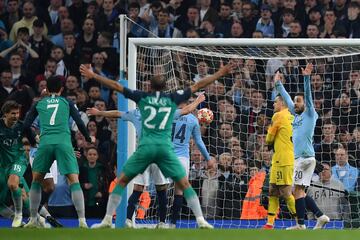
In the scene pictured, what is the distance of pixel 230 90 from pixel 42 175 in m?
5.91

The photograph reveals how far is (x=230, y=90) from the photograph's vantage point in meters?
20.1

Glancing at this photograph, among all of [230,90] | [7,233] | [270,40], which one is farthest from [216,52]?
[7,233]

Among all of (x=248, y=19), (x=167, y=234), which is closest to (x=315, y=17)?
(x=248, y=19)

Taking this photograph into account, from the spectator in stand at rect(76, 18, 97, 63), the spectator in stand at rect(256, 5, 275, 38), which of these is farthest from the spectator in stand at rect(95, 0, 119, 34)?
the spectator in stand at rect(256, 5, 275, 38)

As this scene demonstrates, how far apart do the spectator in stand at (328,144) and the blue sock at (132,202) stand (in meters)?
3.86

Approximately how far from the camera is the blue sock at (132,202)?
54.5 feet

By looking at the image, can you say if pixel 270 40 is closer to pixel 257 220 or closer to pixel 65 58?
pixel 257 220

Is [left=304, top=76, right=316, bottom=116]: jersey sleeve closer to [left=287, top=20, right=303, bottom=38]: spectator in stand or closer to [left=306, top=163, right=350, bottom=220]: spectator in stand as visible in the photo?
[left=306, top=163, right=350, bottom=220]: spectator in stand

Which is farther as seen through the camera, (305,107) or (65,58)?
(65,58)

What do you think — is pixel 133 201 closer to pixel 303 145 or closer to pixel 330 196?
pixel 303 145

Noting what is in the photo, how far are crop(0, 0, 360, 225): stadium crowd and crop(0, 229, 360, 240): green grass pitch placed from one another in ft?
17.9

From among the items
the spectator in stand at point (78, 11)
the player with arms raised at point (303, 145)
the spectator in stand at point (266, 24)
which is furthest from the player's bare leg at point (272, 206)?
the spectator in stand at point (78, 11)

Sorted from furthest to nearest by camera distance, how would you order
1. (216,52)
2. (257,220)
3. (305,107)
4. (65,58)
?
(65,58) → (216,52) → (257,220) → (305,107)

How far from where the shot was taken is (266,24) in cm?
2197
